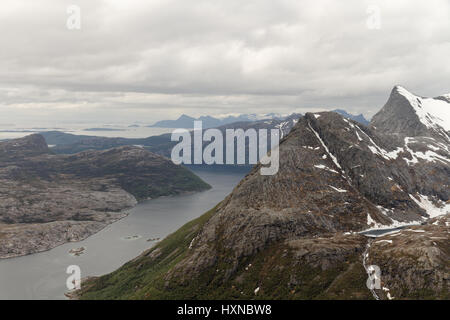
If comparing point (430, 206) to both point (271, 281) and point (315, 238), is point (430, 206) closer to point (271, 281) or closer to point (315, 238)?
point (315, 238)

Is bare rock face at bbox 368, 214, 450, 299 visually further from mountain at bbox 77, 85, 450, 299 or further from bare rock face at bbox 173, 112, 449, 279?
bare rock face at bbox 173, 112, 449, 279

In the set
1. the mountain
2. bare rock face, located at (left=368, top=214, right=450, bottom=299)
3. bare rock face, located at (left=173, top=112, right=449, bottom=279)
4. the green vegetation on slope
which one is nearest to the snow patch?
the mountain

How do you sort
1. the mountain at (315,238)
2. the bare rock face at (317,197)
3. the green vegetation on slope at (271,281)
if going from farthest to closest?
the bare rock face at (317,197), the mountain at (315,238), the green vegetation on slope at (271,281)

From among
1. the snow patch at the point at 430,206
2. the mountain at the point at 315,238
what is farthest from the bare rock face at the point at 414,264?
the snow patch at the point at 430,206

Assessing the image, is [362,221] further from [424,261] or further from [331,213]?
[424,261]

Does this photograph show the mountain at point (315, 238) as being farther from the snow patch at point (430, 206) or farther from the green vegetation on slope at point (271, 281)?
the snow patch at point (430, 206)

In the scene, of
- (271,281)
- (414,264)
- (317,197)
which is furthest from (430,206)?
(271,281)

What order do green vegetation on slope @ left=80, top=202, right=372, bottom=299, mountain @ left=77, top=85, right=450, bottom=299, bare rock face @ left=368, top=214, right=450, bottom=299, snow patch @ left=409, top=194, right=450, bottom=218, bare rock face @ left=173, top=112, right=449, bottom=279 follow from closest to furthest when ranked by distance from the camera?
1. bare rock face @ left=368, top=214, right=450, bottom=299
2. green vegetation on slope @ left=80, top=202, right=372, bottom=299
3. mountain @ left=77, top=85, right=450, bottom=299
4. bare rock face @ left=173, top=112, right=449, bottom=279
5. snow patch @ left=409, top=194, right=450, bottom=218
